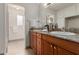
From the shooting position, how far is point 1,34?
149 centimetres

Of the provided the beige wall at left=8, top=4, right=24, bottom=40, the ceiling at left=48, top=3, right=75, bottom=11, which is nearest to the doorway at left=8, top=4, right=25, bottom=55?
the beige wall at left=8, top=4, right=24, bottom=40

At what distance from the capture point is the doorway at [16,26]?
1718 millimetres

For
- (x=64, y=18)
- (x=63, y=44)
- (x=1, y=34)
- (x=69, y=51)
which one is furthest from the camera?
(x=64, y=18)

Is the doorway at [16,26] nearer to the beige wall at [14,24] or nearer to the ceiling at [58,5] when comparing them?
the beige wall at [14,24]

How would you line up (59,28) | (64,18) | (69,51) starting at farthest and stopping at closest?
(59,28) → (64,18) → (69,51)

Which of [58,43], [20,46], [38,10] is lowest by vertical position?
[20,46]

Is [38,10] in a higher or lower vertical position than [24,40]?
higher

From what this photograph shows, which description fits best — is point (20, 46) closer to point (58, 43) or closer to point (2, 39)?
point (2, 39)

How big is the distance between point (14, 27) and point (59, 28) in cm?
75

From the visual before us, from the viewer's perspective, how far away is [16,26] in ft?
6.11

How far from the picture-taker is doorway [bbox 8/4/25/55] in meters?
1.72
